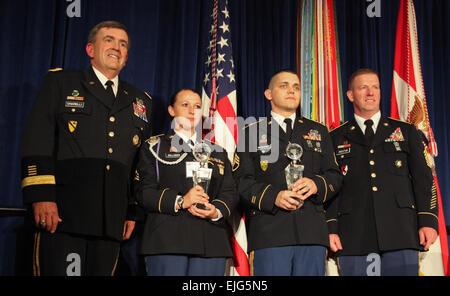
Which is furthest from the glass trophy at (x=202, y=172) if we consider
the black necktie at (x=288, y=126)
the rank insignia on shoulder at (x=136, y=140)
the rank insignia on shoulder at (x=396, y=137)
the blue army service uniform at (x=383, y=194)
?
the rank insignia on shoulder at (x=396, y=137)

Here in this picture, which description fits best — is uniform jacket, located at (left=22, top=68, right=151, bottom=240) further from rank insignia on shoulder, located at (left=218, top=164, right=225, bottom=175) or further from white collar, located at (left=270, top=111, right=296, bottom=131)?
white collar, located at (left=270, top=111, right=296, bottom=131)

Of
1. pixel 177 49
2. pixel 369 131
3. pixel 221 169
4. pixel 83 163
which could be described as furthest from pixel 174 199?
pixel 177 49

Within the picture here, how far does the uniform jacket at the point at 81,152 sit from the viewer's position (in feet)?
8.30

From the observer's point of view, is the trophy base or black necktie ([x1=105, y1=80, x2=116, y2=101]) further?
black necktie ([x1=105, y1=80, x2=116, y2=101])

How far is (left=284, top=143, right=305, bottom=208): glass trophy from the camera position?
9.17ft

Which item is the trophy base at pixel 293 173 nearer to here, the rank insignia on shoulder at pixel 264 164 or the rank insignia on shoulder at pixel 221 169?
the rank insignia on shoulder at pixel 264 164

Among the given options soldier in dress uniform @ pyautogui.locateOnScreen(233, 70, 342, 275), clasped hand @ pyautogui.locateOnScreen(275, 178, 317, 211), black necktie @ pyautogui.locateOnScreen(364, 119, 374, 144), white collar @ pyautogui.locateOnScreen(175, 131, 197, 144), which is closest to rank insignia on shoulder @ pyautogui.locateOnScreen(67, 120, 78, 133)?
white collar @ pyautogui.locateOnScreen(175, 131, 197, 144)

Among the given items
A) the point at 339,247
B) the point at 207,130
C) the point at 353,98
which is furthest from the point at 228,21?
the point at 339,247

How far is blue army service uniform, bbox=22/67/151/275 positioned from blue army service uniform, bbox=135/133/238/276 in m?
0.13

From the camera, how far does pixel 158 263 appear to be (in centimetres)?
265

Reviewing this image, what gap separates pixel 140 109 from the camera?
3051mm

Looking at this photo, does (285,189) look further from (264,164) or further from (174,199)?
(174,199)
